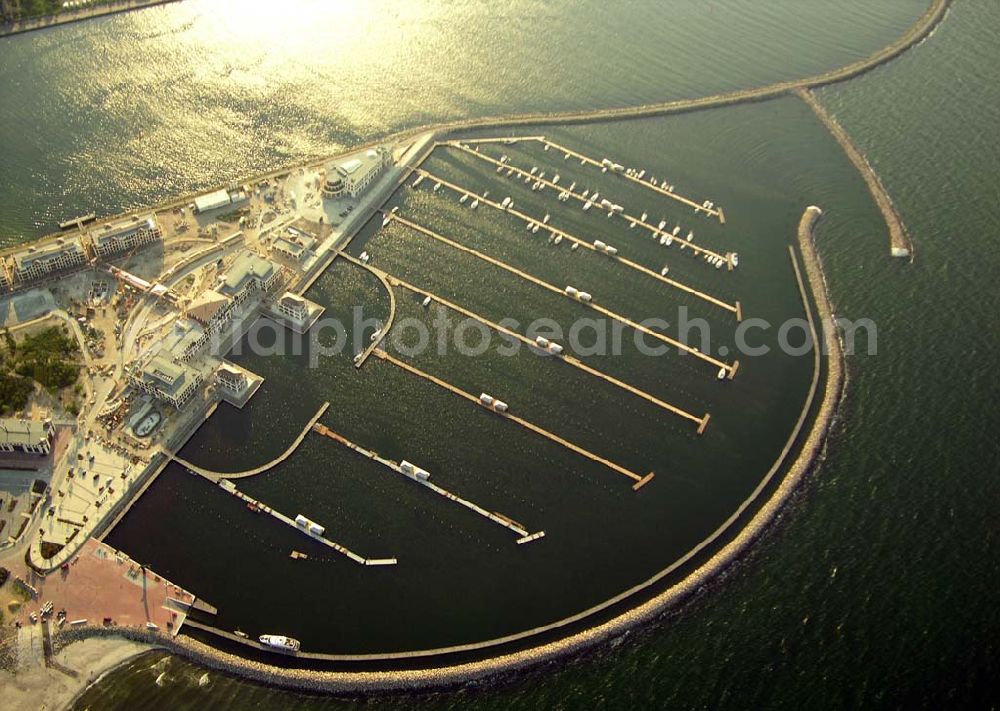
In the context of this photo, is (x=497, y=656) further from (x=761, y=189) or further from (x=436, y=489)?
(x=761, y=189)

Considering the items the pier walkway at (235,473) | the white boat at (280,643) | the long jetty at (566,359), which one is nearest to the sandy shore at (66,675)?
the white boat at (280,643)

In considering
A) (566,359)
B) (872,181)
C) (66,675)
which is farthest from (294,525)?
(872,181)

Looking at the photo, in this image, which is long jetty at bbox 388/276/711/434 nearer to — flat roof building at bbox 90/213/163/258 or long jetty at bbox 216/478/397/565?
flat roof building at bbox 90/213/163/258

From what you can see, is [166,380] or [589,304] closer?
[166,380]

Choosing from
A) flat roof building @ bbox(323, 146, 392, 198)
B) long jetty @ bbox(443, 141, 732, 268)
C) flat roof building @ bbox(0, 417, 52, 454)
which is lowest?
flat roof building @ bbox(0, 417, 52, 454)

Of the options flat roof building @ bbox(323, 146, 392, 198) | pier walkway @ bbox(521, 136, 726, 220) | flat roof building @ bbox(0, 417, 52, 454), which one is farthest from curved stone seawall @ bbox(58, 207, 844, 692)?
flat roof building @ bbox(323, 146, 392, 198)

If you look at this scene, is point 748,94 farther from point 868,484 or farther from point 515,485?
point 515,485
